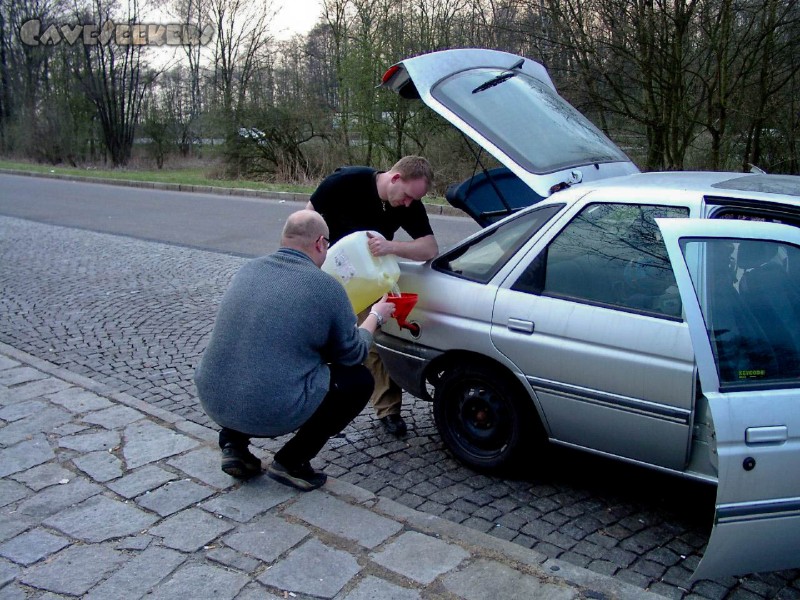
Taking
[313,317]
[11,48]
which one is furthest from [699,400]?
[11,48]

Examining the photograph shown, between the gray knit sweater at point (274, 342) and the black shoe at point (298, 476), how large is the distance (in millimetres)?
311

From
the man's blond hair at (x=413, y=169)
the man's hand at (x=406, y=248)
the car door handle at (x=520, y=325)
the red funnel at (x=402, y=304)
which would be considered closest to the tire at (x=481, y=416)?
the car door handle at (x=520, y=325)

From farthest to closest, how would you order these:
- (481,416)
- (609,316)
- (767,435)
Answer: (481,416) < (609,316) < (767,435)

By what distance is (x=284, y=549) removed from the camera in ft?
10.8

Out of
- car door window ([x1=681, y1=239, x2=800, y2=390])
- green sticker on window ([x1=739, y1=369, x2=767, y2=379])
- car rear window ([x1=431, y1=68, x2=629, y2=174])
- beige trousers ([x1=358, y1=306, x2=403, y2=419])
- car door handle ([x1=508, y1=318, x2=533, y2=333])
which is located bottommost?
beige trousers ([x1=358, y1=306, x2=403, y2=419])

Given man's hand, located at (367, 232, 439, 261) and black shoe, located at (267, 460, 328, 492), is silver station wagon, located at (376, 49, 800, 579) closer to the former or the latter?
man's hand, located at (367, 232, 439, 261)

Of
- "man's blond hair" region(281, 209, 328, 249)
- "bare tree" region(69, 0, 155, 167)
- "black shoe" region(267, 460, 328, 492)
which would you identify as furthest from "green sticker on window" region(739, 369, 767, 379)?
"bare tree" region(69, 0, 155, 167)

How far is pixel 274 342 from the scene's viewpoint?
3553 millimetres

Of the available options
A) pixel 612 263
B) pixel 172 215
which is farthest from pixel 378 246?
pixel 172 215

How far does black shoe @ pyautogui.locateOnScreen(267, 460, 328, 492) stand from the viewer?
152 inches

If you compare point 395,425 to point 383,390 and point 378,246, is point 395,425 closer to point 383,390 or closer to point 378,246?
point 383,390

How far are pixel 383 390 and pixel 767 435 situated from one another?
2.44 meters

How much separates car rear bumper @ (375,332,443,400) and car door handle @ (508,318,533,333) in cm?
49

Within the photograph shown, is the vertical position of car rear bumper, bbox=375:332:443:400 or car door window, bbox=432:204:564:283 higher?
car door window, bbox=432:204:564:283
